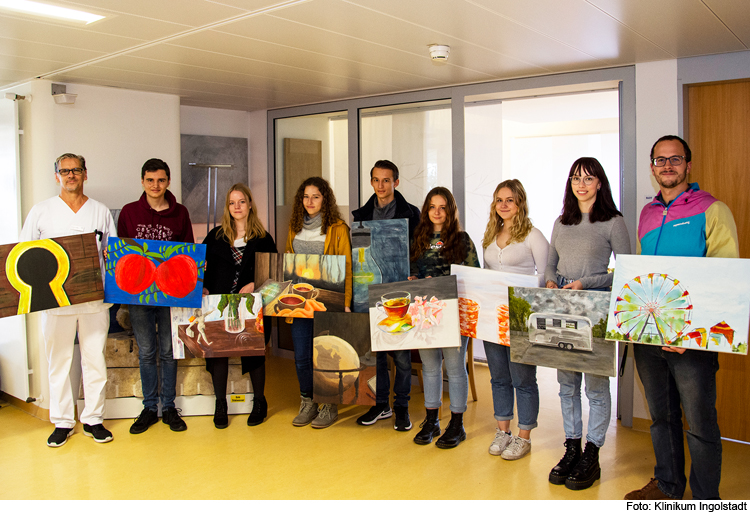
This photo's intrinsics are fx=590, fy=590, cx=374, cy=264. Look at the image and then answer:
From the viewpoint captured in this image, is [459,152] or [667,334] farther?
[459,152]

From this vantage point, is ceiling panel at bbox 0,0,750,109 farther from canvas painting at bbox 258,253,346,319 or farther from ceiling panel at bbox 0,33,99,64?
canvas painting at bbox 258,253,346,319

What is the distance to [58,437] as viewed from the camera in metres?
3.68

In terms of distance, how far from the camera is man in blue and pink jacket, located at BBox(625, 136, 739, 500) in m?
2.64

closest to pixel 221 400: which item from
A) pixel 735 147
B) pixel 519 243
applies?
pixel 519 243

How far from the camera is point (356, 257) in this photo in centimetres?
382

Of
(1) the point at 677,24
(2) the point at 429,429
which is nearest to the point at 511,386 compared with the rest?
(2) the point at 429,429

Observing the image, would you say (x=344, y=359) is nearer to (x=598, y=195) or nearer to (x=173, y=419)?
(x=173, y=419)

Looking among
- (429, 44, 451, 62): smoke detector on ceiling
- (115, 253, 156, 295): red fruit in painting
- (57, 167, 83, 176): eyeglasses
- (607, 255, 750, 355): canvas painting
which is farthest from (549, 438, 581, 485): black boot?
(57, 167, 83, 176): eyeglasses

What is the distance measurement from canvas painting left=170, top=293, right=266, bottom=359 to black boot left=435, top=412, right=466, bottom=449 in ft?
4.34

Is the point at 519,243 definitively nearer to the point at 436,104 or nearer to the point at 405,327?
the point at 405,327

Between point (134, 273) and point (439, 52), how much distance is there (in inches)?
90.8

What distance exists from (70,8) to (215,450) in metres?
2.50

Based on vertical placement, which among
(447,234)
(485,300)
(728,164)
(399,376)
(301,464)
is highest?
(728,164)

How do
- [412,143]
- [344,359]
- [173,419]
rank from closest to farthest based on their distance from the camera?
[344,359] → [173,419] → [412,143]
